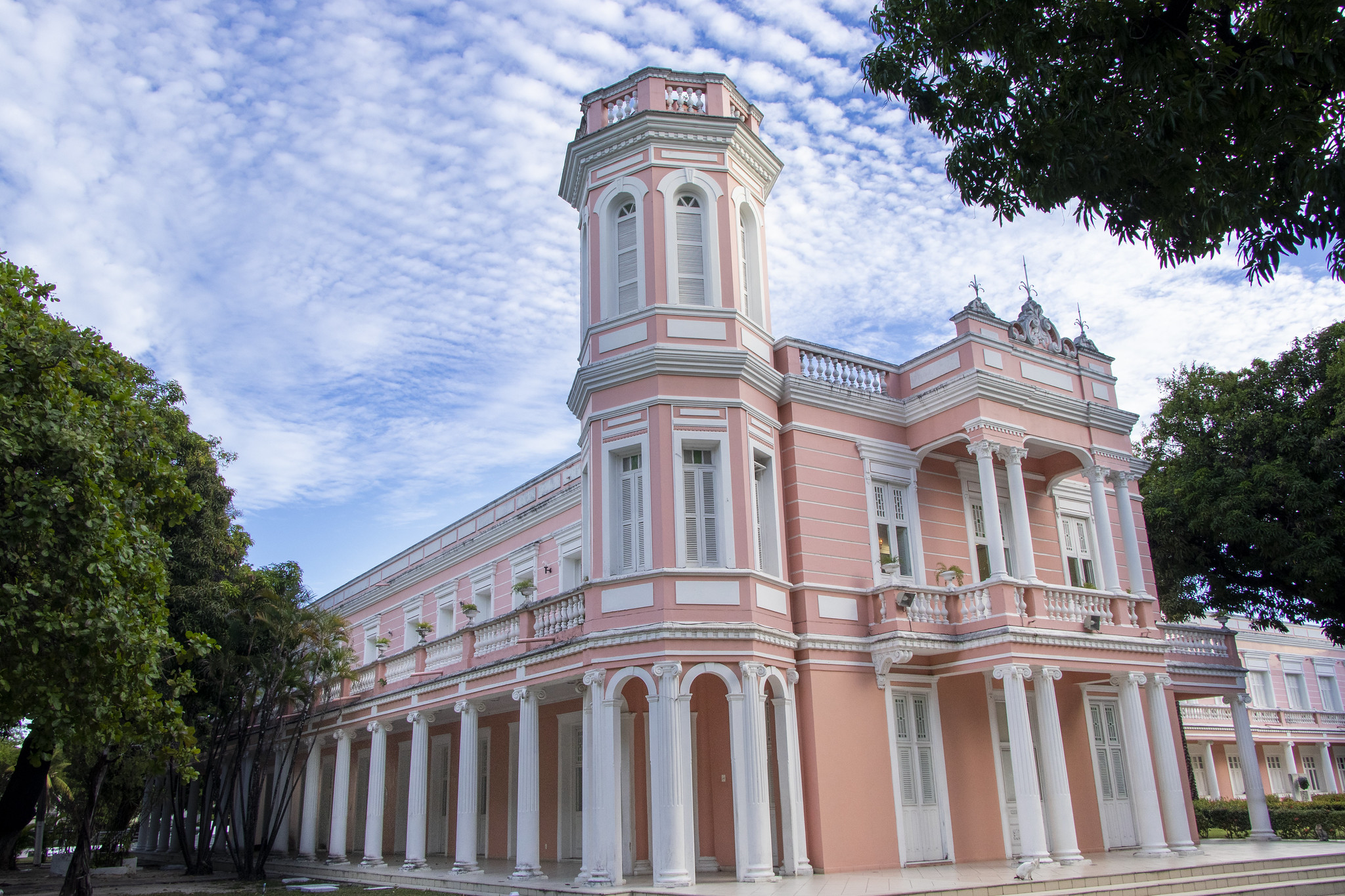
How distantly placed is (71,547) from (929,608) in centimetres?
1131

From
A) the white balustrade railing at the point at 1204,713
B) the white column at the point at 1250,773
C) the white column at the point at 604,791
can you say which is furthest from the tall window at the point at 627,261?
the white balustrade railing at the point at 1204,713

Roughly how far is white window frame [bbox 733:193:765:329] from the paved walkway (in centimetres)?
812

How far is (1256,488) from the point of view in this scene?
1920 cm

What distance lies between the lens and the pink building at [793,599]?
13.1 m

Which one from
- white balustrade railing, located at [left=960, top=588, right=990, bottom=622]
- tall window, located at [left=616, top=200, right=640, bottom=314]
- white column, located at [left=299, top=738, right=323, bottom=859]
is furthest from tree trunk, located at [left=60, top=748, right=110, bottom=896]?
white balustrade railing, located at [left=960, top=588, right=990, bottom=622]

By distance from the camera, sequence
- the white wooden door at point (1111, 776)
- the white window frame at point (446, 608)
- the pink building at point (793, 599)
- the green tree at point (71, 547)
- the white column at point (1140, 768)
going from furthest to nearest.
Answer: the white window frame at point (446, 608) < the white wooden door at point (1111, 776) < the white column at point (1140, 768) < the pink building at point (793, 599) < the green tree at point (71, 547)

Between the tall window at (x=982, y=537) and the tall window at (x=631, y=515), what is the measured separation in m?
6.36

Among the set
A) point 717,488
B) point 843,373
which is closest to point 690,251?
point 843,373

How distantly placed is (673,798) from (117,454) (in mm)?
7905

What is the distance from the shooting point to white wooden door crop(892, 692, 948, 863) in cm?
1420

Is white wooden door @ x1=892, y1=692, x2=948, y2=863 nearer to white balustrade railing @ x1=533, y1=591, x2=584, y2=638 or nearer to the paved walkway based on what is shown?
the paved walkway

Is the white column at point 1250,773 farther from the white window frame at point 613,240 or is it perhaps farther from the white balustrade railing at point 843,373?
the white window frame at point 613,240

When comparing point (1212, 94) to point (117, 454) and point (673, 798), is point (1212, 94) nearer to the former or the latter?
point (673, 798)

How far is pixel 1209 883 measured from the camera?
12227 mm
